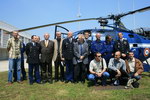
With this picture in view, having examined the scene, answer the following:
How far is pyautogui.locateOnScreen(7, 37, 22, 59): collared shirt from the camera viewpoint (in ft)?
20.6

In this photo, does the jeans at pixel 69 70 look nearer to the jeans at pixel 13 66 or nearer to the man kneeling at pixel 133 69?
the jeans at pixel 13 66

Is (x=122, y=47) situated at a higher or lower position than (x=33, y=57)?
higher

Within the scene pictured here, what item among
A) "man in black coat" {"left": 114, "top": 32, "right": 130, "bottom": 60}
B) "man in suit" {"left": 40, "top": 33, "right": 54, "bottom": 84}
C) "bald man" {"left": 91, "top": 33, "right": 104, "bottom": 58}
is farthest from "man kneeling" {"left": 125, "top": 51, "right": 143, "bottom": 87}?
"man in suit" {"left": 40, "top": 33, "right": 54, "bottom": 84}

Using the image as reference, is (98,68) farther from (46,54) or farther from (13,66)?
(13,66)

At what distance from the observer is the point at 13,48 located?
6273 millimetres

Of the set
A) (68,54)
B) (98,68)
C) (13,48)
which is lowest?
(98,68)

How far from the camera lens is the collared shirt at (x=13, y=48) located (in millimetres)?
6277

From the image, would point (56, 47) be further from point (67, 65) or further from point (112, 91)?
point (112, 91)

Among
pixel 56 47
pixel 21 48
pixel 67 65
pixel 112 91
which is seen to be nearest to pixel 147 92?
pixel 112 91

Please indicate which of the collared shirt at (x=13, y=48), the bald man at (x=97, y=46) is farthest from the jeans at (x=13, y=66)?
the bald man at (x=97, y=46)

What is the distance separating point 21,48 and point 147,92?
186 inches

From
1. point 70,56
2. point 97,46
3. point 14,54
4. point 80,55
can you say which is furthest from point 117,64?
point 14,54

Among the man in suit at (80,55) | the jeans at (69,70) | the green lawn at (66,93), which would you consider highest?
the man in suit at (80,55)

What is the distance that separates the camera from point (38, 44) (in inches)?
248
